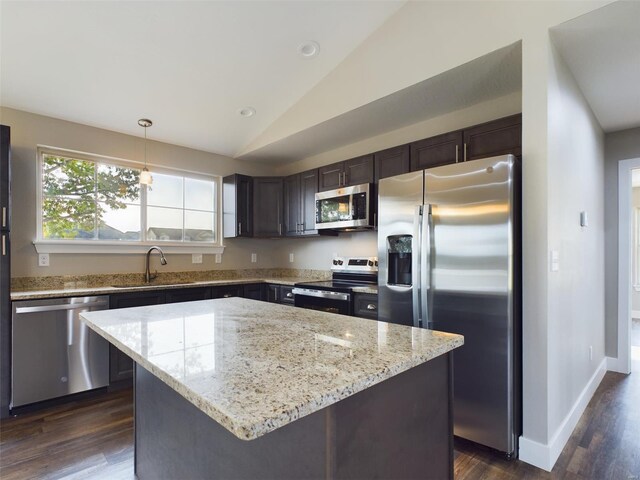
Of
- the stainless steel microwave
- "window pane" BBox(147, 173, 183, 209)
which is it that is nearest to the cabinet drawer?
Result: the stainless steel microwave

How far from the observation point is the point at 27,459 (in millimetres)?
2025

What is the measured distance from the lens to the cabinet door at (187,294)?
3285mm

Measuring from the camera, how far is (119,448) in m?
2.13

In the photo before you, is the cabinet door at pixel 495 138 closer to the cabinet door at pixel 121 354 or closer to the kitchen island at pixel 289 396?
the kitchen island at pixel 289 396

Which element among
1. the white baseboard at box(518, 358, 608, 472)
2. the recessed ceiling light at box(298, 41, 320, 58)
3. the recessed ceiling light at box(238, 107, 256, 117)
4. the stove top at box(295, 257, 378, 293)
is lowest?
the white baseboard at box(518, 358, 608, 472)

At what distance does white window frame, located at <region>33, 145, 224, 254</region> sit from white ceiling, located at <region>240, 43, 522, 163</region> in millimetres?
1039

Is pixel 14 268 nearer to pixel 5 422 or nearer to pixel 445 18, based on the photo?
pixel 5 422

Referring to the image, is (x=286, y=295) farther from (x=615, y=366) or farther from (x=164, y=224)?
(x=615, y=366)

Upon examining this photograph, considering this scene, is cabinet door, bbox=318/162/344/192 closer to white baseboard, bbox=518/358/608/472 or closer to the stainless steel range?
the stainless steel range

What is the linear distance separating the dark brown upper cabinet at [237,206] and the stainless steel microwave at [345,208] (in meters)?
0.99

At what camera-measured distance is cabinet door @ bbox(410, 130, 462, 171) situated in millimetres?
2641

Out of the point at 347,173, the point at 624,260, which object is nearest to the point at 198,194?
the point at 347,173

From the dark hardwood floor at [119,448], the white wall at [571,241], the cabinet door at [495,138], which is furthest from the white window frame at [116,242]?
the white wall at [571,241]

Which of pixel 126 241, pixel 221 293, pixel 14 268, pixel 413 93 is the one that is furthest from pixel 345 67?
pixel 14 268
